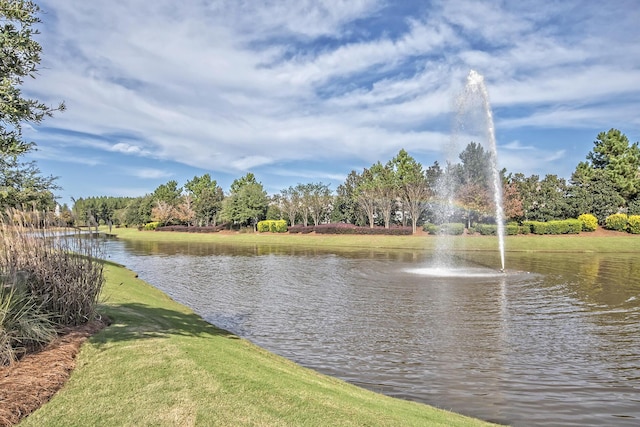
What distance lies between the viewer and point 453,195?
168 feet

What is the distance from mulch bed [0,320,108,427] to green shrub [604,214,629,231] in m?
48.7

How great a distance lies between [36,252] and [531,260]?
28755 mm

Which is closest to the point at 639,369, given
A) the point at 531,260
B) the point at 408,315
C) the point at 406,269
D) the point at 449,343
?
the point at 449,343

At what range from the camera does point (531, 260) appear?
93.9 feet

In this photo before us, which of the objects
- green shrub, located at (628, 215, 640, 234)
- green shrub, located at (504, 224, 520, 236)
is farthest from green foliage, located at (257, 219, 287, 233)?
green shrub, located at (628, 215, 640, 234)

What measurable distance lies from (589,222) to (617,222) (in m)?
2.40

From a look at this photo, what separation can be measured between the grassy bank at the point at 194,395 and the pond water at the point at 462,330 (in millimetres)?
1866

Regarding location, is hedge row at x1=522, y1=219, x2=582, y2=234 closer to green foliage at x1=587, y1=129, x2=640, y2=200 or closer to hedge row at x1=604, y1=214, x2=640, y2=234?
hedge row at x1=604, y1=214, x2=640, y2=234

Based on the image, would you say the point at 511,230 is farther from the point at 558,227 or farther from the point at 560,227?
the point at 560,227

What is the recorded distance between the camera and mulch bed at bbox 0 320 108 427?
471cm

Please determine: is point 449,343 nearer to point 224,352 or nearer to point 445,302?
point 445,302

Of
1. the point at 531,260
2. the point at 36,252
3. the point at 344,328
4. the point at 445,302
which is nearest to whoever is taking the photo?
the point at 36,252

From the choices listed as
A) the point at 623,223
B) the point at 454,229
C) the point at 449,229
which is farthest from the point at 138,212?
the point at 623,223

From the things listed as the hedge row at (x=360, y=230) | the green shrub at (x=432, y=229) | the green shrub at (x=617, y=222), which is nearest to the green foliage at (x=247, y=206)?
the hedge row at (x=360, y=230)
